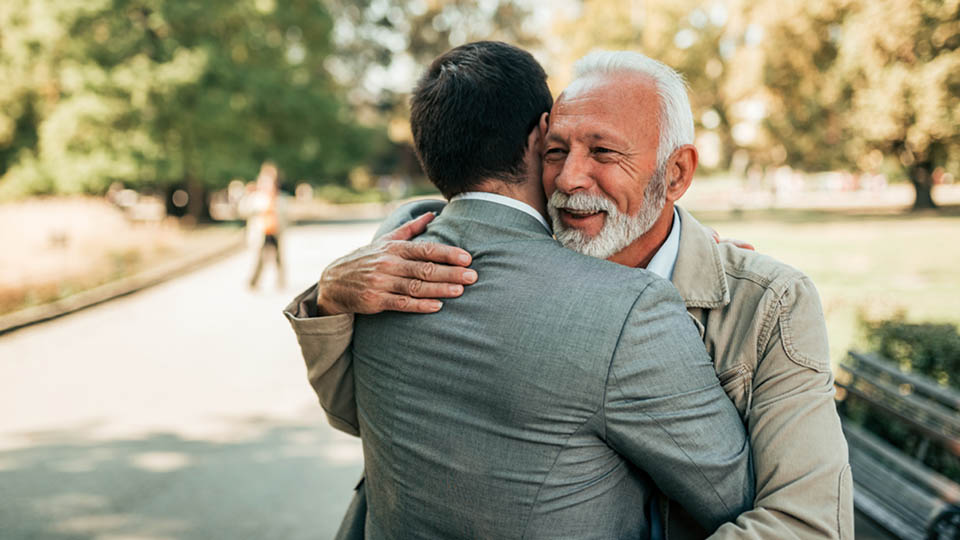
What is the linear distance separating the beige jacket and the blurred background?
2.49 m

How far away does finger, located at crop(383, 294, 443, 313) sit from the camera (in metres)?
1.66

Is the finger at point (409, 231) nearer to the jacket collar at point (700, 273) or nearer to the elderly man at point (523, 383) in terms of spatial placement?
the elderly man at point (523, 383)

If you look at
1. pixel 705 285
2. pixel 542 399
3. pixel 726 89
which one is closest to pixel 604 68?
pixel 705 285

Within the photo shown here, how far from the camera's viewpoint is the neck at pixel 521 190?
70.8 inches

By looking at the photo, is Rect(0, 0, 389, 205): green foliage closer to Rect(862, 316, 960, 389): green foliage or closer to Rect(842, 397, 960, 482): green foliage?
Rect(862, 316, 960, 389): green foliage

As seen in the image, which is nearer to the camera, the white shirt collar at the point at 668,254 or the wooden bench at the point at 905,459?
A: the white shirt collar at the point at 668,254

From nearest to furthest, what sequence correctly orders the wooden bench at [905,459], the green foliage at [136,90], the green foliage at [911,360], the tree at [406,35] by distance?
the wooden bench at [905,459]
the green foliage at [911,360]
the green foliage at [136,90]
the tree at [406,35]

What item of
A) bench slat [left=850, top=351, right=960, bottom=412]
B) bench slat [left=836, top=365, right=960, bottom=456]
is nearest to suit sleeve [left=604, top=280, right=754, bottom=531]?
bench slat [left=836, top=365, right=960, bottom=456]

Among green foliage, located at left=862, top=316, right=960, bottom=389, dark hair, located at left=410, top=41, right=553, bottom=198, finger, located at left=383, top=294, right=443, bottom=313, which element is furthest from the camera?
green foliage, located at left=862, top=316, right=960, bottom=389

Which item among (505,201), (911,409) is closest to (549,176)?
(505,201)

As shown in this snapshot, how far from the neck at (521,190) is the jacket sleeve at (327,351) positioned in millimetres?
466

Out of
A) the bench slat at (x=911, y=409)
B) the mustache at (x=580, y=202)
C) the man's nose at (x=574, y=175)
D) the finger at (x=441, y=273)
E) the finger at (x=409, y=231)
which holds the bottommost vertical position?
the bench slat at (x=911, y=409)

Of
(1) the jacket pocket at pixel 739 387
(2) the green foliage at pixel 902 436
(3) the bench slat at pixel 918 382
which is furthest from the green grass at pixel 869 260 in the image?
(1) the jacket pocket at pixel 739 387

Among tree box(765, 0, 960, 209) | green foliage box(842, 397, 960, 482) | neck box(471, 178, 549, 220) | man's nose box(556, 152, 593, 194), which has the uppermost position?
tree box(765, 0, 960, 209)
